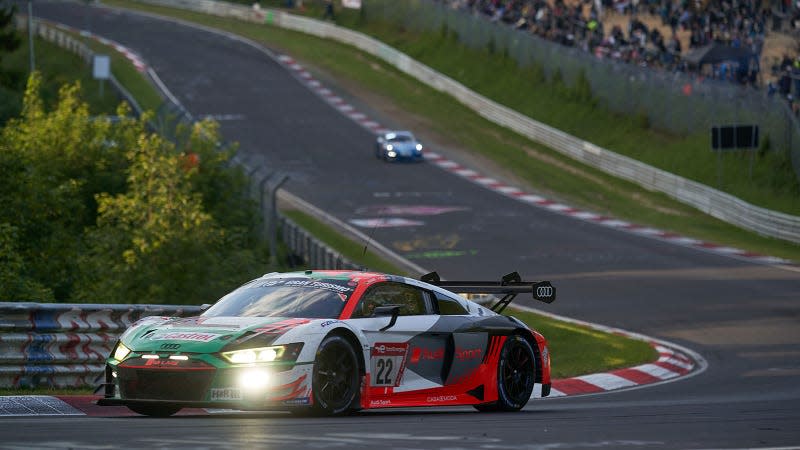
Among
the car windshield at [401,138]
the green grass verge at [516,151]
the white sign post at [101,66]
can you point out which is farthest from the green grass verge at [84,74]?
the car windshield at [401,138]

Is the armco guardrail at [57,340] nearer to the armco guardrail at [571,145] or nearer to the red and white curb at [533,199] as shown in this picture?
the red and white curb at [533,199]

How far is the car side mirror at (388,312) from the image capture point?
1142cm

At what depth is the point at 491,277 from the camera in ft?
100

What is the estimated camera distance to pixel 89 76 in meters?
59.1

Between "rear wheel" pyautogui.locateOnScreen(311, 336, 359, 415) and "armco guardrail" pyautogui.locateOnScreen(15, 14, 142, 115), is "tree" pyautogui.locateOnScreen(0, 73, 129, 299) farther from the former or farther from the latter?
"armco guardrail" pyautogui.locateOnScreen(15, 14, 142, 115)

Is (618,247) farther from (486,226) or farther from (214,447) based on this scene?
(214,447)

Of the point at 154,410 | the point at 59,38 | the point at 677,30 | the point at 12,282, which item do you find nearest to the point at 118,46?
the point at 59,38

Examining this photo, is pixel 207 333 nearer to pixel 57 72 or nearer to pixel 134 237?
pixel 134 237

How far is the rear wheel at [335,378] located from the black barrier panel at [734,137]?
30.3 meters

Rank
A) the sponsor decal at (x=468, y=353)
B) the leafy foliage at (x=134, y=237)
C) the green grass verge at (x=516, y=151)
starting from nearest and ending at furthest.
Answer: the sponsor decal at (x=468, y=353)
the leafy foliage at (x=134, y=237)
the green grass verge at (x=516, y=151)

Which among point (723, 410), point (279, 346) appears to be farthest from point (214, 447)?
point (723, 410)

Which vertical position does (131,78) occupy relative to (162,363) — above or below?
below

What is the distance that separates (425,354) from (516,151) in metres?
37.8

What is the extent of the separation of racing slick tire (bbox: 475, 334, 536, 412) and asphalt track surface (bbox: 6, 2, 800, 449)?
0.32 metres
